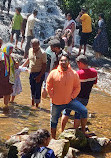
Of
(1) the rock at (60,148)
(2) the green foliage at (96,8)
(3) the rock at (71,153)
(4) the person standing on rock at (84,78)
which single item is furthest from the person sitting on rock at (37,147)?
(2) the green foliage at (96,8)

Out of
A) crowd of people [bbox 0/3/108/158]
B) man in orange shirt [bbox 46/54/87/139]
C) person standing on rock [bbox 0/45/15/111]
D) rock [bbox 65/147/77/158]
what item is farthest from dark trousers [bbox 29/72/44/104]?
rock [bbox 65/147/77/158]

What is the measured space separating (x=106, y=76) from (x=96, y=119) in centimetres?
629

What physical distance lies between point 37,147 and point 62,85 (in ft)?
6.63

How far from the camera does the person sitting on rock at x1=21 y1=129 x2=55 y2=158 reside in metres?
4.31

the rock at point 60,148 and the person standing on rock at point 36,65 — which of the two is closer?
the rock at point 60,148

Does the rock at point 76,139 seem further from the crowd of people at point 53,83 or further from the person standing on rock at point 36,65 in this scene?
the person standing on rock at point 36,65

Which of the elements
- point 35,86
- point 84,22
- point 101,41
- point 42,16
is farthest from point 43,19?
point 35,86

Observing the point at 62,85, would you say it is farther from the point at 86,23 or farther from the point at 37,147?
the point at 86,23

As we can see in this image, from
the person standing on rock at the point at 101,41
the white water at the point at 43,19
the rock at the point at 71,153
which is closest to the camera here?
the rock at the point at 71,153

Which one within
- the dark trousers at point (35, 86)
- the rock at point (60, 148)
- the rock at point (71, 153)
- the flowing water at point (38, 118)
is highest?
the dark trousers at point (35, 86)

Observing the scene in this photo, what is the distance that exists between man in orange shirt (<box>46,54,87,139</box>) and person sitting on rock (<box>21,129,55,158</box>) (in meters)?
1.83

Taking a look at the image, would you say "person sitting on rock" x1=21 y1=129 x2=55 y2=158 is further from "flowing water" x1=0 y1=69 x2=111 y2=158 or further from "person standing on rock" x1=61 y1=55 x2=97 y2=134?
"person standing on rock" x1=61 y1=55 x2=97 y2=134

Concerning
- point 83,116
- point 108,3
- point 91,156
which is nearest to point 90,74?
point 83,116

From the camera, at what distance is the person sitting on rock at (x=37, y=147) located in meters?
4.31
